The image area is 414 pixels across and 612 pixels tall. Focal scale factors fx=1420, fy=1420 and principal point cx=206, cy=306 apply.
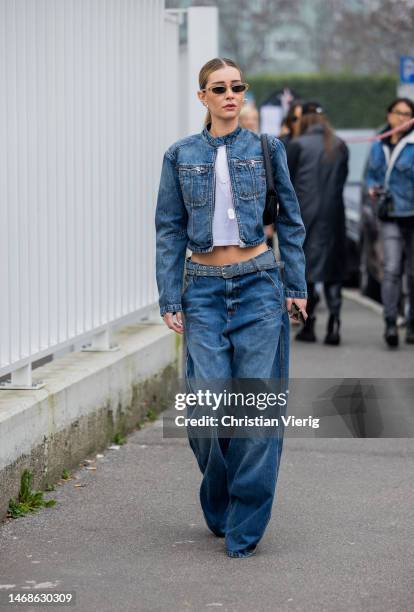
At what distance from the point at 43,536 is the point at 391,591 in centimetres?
154

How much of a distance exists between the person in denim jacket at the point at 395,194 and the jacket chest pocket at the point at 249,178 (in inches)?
234

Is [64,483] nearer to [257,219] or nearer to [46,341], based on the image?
[46,341]

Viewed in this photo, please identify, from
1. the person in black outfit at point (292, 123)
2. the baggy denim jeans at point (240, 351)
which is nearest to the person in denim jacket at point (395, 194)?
the person in black outfit at point (292, 123)

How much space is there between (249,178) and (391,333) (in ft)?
20.3

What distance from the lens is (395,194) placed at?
11.3m

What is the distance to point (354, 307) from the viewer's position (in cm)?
1540

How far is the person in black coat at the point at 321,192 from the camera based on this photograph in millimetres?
11586

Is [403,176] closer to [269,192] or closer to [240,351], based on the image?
[269,192]

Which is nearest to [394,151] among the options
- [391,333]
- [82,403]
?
[391,333]

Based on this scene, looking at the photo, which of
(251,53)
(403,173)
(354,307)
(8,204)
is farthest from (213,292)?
(251,53)

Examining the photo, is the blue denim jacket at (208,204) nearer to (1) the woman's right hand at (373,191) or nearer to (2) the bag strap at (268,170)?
(2) the bag strap at (268,170)

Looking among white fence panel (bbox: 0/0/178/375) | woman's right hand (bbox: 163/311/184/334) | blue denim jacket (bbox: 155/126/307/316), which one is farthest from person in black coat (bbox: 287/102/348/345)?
woman's right hand (bbox: 163/311/184/334)

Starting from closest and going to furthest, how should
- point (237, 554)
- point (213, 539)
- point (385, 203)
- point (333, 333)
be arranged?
point (237, 554) < point (213, 539) < point (385, 203) < point (333, 333)

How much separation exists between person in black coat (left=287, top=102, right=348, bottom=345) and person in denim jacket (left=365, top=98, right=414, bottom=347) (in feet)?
1.04
